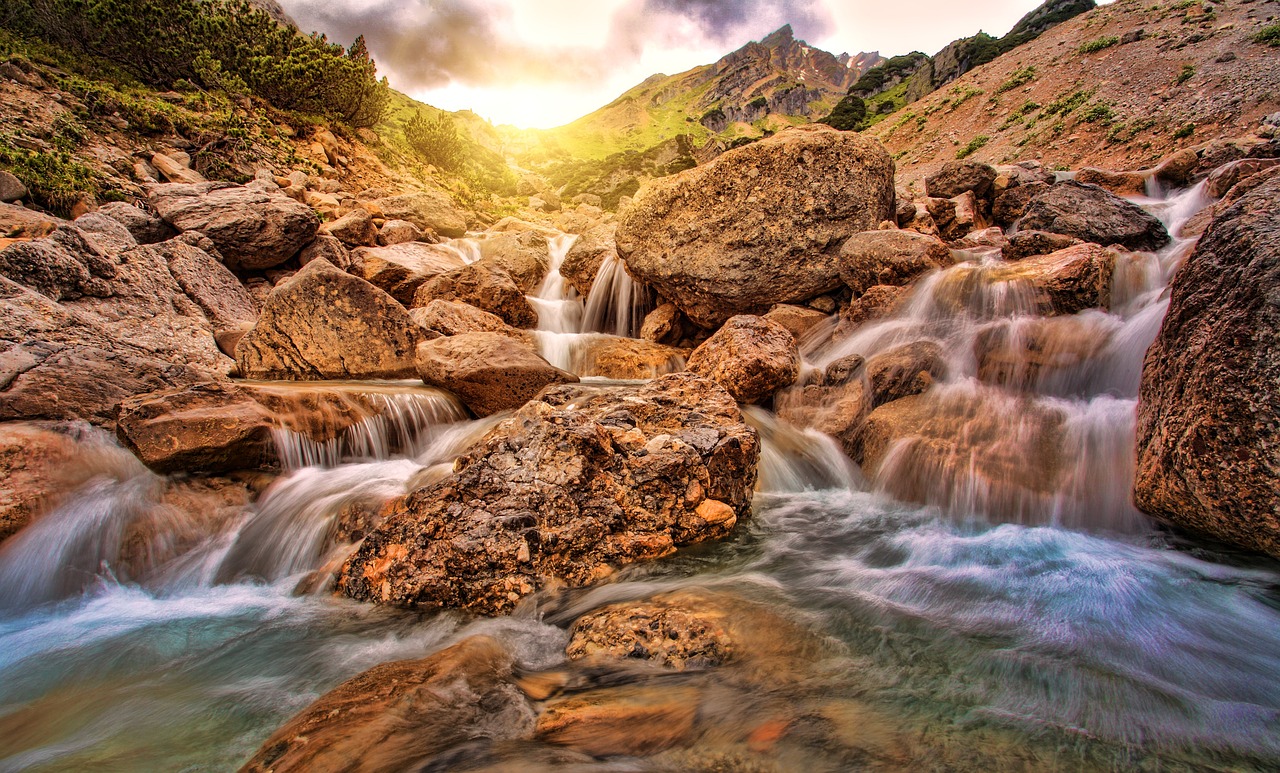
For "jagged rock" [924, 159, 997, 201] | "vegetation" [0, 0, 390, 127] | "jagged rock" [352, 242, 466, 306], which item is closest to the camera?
"jagged rock" [352, 242, 466, 306]

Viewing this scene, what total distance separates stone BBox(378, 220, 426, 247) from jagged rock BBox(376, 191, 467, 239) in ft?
6.95

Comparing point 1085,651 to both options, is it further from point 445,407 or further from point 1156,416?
point 445,407

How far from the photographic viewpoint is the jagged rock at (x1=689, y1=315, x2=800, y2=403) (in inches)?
267

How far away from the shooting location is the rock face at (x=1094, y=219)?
8.47 m

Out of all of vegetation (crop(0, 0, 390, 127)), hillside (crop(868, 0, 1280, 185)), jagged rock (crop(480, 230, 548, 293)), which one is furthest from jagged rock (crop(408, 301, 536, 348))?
hillside (crop(868, 0, 1280, 185))

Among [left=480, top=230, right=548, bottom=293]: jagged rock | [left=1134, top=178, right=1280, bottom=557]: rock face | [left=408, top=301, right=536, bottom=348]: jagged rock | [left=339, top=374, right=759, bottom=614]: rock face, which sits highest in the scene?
[left=480, top=230, right=548, bottom=293]: jagged rock

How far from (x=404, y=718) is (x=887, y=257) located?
869cm

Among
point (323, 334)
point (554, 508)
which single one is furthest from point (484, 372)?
point (554, 508)

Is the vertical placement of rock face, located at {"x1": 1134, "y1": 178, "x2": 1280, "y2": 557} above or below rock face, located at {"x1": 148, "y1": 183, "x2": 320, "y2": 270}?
below

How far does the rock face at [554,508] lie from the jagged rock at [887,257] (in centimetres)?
531

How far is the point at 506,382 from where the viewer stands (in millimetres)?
6789

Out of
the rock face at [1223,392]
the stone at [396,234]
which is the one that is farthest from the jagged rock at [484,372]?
the stone at [396,234]

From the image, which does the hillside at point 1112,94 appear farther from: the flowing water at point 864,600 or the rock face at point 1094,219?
the flowing water at point 864,600

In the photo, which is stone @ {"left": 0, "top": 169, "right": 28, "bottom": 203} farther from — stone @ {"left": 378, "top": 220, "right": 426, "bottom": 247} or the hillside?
the hillside
